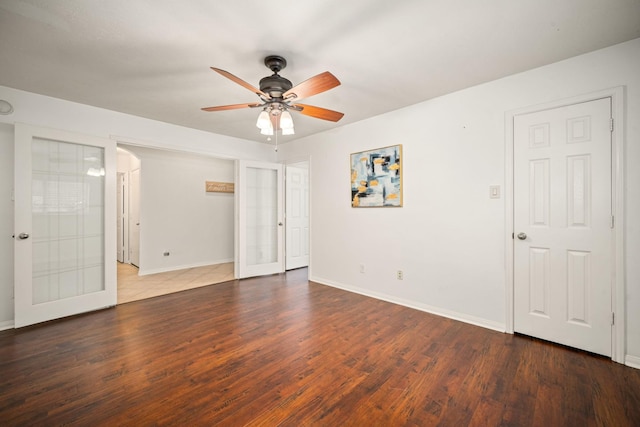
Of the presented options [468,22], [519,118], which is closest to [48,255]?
[468,22]

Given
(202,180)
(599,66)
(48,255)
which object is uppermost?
(599,66)

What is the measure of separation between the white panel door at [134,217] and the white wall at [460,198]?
4.31m

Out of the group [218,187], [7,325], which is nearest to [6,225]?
[7,325]

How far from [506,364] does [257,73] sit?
10.8 ft

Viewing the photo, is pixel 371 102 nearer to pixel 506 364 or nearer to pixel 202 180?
pixel 506 364

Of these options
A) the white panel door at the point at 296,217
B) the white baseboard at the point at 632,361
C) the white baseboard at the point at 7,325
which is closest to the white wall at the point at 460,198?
the white baseboard at the point at 632,361

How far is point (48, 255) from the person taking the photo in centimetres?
301

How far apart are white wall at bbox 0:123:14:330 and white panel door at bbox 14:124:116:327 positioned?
180 mm

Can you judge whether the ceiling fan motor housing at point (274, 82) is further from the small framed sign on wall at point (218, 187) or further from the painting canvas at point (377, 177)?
the small framed sign on wall at point (218, 187)

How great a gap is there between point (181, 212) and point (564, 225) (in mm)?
6024

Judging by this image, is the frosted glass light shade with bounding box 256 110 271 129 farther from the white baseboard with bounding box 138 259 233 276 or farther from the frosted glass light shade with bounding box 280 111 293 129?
the white baseboard with bounding box 138 259 233 276

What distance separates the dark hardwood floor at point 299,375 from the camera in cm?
158

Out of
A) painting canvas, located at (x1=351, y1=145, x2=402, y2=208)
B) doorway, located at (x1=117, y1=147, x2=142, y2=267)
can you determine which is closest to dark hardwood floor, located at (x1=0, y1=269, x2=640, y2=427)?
painting canvas, located at (x1=351, y1=145, x2=402, y2=208)

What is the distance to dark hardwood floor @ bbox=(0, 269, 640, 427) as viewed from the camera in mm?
1583
